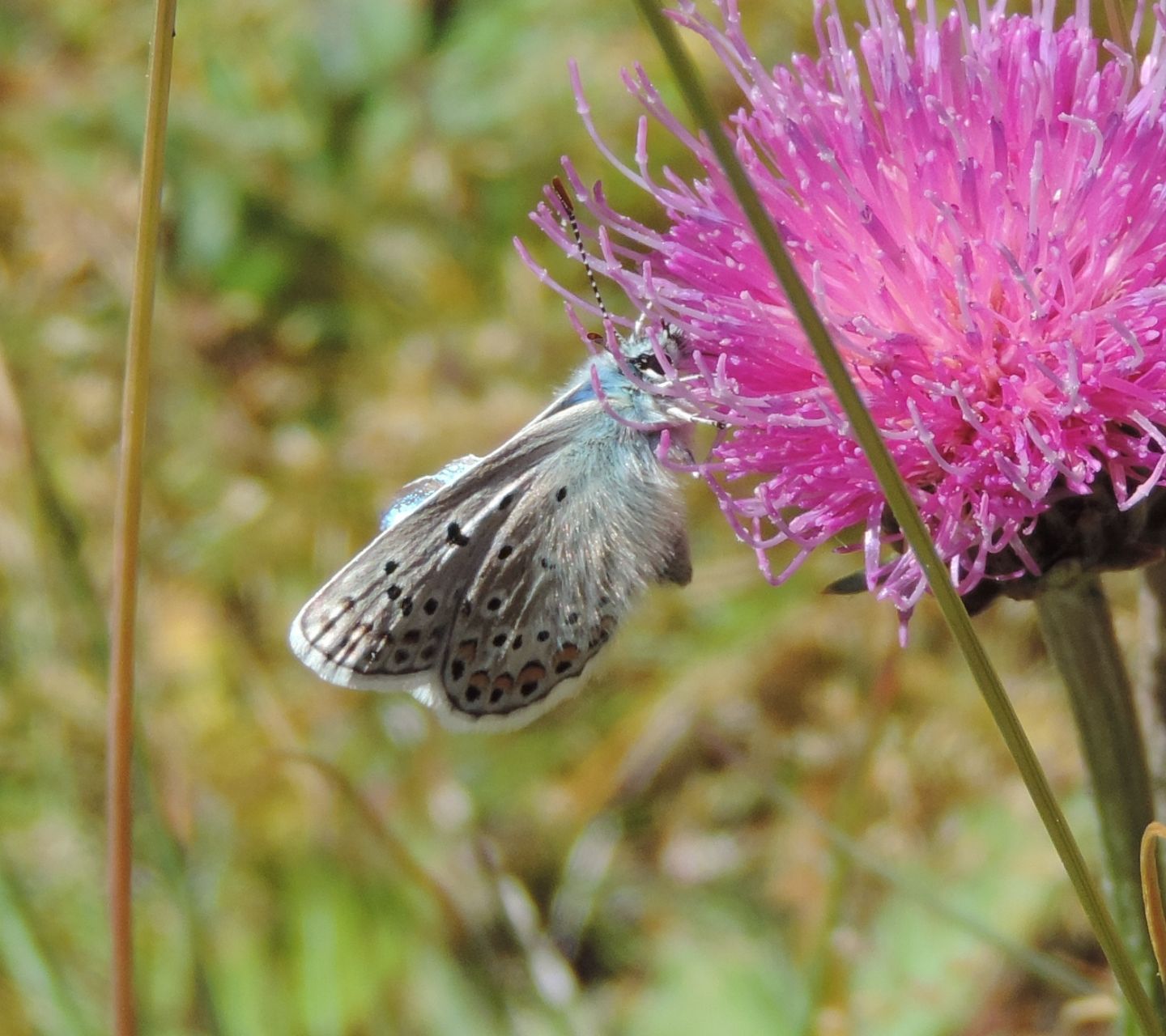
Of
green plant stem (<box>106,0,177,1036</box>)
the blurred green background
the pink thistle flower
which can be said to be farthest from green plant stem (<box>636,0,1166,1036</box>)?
the blurred green background

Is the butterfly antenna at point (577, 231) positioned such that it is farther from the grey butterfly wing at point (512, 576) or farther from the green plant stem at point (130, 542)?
the green plant stem at point (130, 542)

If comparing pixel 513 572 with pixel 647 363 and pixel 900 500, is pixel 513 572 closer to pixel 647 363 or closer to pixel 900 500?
pixel 647 363

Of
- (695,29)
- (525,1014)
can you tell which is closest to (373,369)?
(525,1014)

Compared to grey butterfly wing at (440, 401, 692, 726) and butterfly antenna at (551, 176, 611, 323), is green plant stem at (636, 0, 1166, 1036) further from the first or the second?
grey butterfly wing at (440, 401, 692, 726)

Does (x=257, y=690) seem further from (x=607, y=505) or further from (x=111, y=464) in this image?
(x=607, y=505)

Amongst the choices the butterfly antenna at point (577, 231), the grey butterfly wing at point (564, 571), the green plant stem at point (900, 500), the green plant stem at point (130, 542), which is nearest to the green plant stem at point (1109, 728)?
the green plant stem at point (900, 500)

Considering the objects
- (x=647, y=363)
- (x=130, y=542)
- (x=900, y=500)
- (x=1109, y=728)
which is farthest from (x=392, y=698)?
(x=900, y=500)
